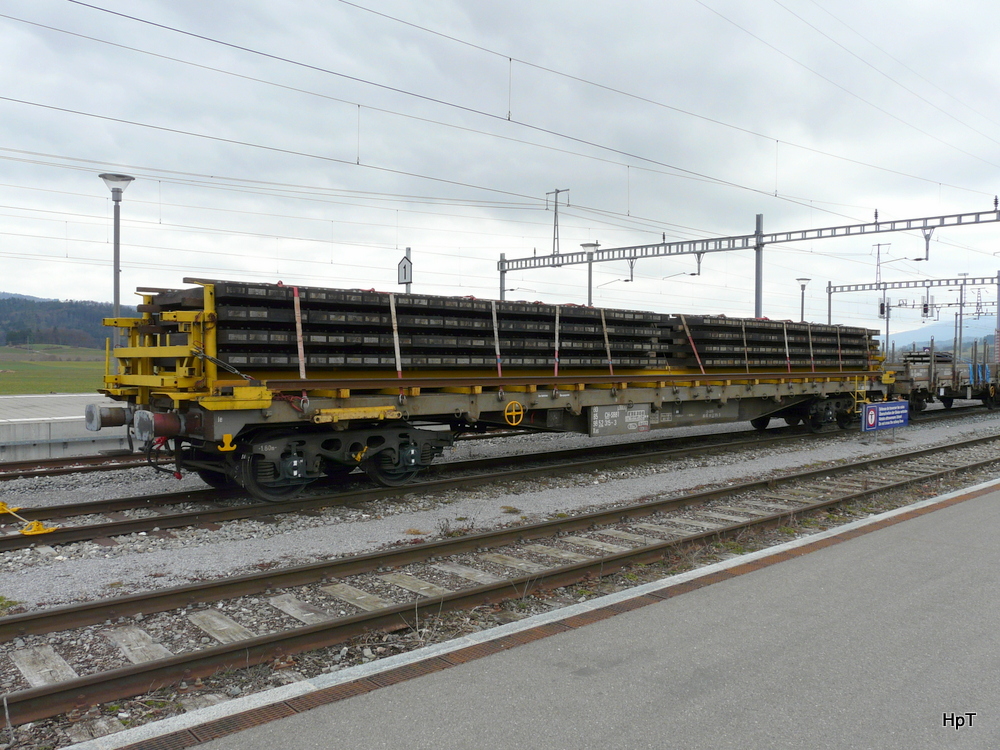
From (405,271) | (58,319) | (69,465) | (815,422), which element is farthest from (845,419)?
(58,319)

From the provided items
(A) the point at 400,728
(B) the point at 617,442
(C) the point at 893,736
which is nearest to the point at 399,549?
(A) the point at 400,728

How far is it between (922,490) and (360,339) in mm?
8029

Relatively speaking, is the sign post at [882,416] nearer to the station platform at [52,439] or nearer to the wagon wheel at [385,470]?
the wagon wheel at [385,470]

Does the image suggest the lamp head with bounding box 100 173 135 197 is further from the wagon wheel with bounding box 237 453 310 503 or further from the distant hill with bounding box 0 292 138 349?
the distant hill with bounding box 0 292 138 349

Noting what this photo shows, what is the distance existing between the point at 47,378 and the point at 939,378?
130 ft

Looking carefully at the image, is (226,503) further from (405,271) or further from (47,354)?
(47,354)

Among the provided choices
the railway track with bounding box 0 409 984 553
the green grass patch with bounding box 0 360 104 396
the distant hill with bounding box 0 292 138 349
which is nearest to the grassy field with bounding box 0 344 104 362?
the green grass patch with bounding box 0 360 104 396

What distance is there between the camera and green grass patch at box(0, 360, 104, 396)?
93.2ft

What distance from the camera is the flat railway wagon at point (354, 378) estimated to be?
26.0ft

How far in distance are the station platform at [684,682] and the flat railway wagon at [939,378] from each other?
15.8m

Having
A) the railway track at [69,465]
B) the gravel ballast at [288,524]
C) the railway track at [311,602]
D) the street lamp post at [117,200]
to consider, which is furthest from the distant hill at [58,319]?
the railway track at [311,602]

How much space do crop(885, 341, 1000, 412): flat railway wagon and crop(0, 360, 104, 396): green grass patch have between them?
22002 millimetres

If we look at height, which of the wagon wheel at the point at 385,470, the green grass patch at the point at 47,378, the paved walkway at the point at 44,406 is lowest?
the wagon wheel at the point at 385,470

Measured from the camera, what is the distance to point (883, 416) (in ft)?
50.7
